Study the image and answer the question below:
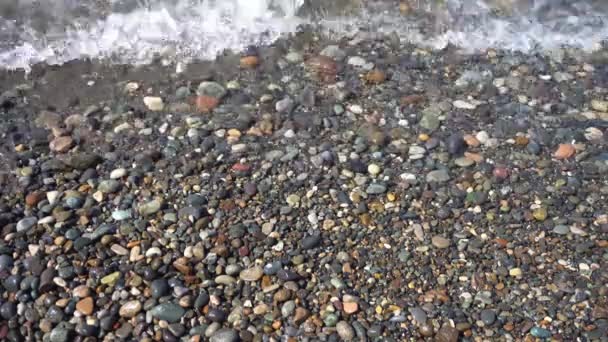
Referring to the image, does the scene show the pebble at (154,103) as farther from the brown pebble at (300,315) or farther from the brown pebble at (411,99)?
the brown pebble at (300,315)

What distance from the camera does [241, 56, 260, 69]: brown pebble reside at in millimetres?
5195

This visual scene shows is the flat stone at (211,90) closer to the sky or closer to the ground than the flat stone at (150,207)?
closer to the sky

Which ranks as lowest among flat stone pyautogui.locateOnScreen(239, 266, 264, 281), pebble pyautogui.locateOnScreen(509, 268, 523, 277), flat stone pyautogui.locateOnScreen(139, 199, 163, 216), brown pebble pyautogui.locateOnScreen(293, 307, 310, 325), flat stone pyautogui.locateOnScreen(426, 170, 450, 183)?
pebble pyautogui.locateOnScreen(509, 268, 523, 277)

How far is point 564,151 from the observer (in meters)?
4.56

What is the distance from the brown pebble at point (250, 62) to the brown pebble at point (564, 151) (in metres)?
1.98

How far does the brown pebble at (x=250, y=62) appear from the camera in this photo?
5.20 m

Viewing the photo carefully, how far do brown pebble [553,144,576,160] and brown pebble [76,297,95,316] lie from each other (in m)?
2.69

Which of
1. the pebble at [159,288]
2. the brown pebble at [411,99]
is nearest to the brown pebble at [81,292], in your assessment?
the pebble at [159,288]

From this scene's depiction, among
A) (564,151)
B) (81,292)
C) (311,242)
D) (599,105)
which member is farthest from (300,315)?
(599,105)

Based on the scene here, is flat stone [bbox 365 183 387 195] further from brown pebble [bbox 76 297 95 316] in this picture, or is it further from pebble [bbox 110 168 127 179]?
brown pebble [bbox 76 297 95 316]

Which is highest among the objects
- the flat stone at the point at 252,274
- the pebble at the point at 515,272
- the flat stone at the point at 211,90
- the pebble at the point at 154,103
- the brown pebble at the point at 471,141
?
the pebble at the point at 154,103

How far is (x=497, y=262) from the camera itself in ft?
12.6

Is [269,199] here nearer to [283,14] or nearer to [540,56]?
[283,14]

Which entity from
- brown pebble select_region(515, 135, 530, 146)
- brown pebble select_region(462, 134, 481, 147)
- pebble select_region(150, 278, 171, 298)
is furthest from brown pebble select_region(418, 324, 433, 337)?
brown pebble select_region(515, 135, 530, 146)
